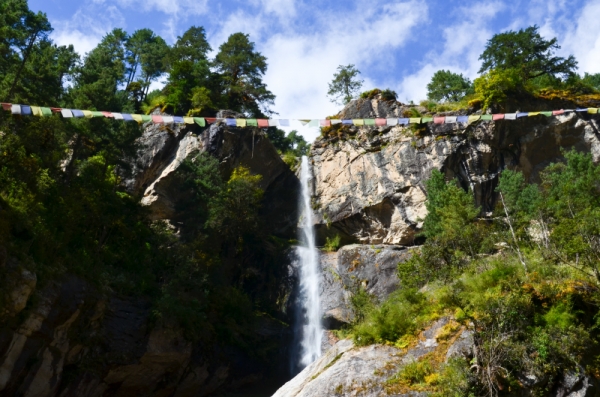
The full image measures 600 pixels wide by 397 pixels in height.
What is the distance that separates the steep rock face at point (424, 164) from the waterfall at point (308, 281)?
3.71ft

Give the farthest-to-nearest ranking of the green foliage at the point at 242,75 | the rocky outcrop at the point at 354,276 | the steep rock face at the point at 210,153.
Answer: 1. the green foliage at the point at 242,75
2. the steep rock face at the point at 210,153
3. the rocky outcrop at the point at 354,276

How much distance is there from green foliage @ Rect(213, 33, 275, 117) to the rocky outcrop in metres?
14.3

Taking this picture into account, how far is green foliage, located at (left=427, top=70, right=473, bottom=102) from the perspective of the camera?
40.1 m

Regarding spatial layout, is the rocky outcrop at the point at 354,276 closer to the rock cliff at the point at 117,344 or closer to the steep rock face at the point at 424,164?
the steep rock face at the point at 424,164

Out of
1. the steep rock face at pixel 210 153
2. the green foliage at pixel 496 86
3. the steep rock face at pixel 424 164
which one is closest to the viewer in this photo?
the steep rock face at pixel 424 164

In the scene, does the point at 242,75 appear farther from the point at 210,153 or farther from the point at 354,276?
the point at 354,276

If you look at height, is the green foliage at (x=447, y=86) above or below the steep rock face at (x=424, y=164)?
above

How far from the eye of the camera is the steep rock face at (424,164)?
28.7 metres

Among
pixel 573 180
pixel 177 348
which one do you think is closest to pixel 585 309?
pixel 573 180

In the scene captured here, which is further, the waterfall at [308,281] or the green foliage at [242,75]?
the green foliage at [242,75]

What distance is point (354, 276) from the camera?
89.8 feet

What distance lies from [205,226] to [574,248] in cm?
1724

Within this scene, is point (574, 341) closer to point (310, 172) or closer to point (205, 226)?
point (205, 226)

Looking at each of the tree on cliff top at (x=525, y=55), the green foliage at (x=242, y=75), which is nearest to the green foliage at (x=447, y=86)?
the tree on cliff top at (x=525, y=55)
